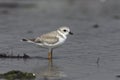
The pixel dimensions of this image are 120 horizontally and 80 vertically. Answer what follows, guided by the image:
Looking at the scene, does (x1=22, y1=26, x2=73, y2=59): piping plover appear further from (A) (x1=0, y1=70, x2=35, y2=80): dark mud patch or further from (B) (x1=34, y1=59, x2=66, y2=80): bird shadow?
(A) (x1=0, y1=70, x2=35, y2=80): dark mud patch

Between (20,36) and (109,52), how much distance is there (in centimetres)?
534

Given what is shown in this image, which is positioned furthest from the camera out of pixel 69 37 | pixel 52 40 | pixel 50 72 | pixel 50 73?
pixel 69 37

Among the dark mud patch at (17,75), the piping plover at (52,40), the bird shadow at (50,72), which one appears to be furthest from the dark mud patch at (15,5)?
the dark mud patch at (17,75)

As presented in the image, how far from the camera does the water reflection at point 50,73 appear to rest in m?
13.0

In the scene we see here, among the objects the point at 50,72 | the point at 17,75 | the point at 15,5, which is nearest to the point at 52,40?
the point at 50,72

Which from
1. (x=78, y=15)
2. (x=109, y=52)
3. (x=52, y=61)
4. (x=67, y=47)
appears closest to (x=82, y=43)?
(x=67, y=47)

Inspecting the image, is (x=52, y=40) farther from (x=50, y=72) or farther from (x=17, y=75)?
(x=17, y=75)

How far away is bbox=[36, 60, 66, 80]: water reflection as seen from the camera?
513 inches

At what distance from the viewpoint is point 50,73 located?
1371cm

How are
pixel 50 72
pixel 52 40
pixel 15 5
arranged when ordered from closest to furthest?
1. pixel 50 72
2. pixel 52 40
3. pixel 15 5

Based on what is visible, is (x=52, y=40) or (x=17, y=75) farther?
(x=52, y=40)

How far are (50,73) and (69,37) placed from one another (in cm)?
710

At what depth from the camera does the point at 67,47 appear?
18.0 metres

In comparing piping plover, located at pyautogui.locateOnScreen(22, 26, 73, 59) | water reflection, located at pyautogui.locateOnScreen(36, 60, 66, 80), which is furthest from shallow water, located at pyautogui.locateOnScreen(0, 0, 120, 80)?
piping plover, located at pyautogui.locateOnScreen(22, 26, 73, 59)
